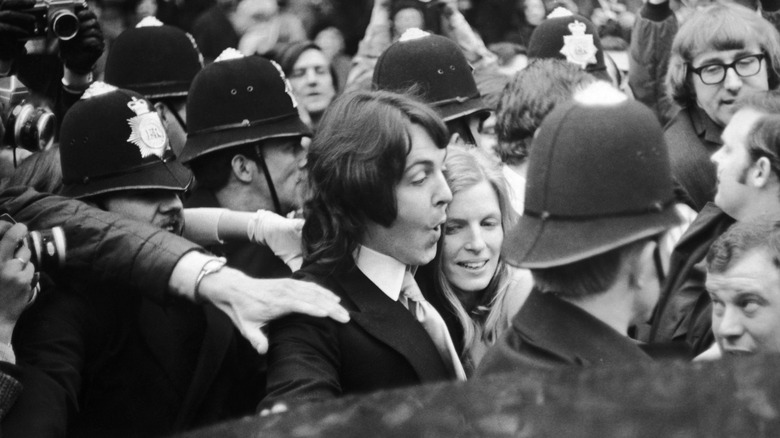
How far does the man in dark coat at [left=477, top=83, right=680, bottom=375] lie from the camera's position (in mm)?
2064

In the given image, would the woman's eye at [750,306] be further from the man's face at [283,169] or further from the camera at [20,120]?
the camera at [20,120]

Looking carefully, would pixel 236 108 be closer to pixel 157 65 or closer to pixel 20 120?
pixel 20 120

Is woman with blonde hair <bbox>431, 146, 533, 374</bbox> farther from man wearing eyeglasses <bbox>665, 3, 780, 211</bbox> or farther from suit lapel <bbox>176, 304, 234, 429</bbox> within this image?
man wearing eyeglasses <bbox>665, 3, 780, 211</bbox>

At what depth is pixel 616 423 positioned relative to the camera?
0.97m

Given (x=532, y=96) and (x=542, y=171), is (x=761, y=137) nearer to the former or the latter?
(x=532, y=96)

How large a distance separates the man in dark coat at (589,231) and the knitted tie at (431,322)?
2.32ft

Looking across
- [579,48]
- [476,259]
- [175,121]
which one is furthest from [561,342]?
[579,48]

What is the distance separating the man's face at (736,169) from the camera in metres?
3.24

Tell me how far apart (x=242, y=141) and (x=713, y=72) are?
1.81 m

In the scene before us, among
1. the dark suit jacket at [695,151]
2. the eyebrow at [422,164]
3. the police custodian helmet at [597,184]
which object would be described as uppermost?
the police custodian helmet at [597,184]

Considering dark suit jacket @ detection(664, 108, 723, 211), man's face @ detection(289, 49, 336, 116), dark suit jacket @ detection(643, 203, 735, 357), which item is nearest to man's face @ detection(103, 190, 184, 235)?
dark suit jacket @ detection(643, 203, 735, 357)

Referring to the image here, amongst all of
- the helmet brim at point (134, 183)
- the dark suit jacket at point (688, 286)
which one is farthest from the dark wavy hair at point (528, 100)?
the helmet brim at point (134, 183)

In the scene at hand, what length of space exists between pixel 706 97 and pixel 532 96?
0.77 m

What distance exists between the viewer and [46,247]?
282 cm
